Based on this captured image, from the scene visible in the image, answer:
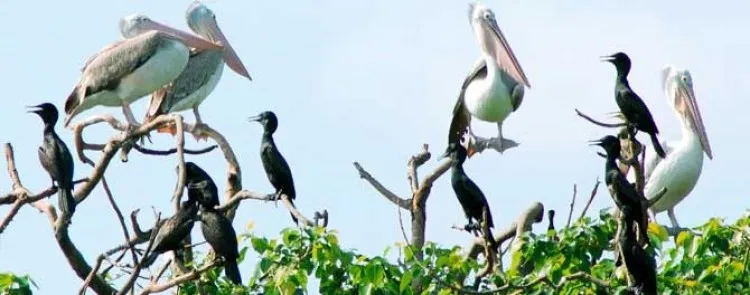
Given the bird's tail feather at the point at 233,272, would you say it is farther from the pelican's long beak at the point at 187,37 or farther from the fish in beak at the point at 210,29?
the fish in beak at the point at 210,29

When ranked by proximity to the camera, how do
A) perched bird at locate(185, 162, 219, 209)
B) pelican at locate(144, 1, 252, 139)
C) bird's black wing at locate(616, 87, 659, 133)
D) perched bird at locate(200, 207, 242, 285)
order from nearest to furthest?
perched bird at locate(200, 207, 242, 285) → perched bird at locate(185, 162, 219, 209) → bird's black wing at locate(616, 87, 659, 133) → pelican at locate(144, 1, 252, 139)

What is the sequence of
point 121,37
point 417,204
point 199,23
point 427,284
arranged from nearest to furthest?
point 427,284
point 417,204
point 121,37
point 199,23

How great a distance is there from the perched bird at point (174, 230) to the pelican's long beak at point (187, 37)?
800 centimetres

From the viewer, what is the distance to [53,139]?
12.8m

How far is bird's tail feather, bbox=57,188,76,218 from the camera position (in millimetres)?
12070

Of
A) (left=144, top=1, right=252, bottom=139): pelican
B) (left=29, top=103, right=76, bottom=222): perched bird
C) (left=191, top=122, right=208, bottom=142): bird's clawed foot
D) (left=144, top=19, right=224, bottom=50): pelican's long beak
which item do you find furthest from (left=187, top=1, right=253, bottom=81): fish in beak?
(left=29, top=103, right=76, bottom=222): perched bird

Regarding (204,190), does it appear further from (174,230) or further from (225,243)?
(174,230)

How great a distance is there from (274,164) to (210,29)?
25.2ft

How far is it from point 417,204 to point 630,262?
4.35 metres

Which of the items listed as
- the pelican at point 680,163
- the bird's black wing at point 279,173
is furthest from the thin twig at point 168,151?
the pelican at point 680,163

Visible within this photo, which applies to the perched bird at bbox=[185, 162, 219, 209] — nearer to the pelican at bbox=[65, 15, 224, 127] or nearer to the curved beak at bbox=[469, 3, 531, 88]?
the pelican at bbox=[65, 15, 224, 127]

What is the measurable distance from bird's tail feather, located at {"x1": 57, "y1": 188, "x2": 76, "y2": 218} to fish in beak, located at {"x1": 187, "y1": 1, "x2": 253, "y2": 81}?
8.55 meters

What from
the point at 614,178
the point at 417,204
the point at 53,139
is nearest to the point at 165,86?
the point at 417,204

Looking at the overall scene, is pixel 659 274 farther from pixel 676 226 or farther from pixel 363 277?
pixel 676 226
